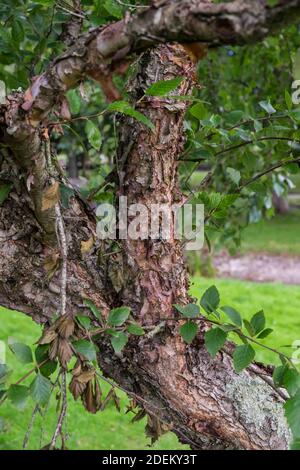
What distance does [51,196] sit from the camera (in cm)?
97

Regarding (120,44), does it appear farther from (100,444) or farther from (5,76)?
(100,444)

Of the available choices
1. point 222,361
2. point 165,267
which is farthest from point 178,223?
point 222,361

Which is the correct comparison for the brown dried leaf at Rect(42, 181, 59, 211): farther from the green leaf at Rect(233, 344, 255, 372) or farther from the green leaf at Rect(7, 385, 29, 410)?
the green leaf at Rect(233, 344, 255, 372)

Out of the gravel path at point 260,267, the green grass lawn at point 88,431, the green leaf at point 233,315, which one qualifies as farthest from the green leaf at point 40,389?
the gravel path at point 260,267

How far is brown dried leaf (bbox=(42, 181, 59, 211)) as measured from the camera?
0.97m

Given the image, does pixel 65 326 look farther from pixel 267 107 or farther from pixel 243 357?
pixel 267 107

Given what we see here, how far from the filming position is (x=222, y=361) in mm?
1173

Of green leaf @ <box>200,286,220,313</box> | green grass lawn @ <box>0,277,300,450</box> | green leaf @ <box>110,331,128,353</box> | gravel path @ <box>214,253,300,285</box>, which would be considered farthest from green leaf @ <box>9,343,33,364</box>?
gravel path @ <box>214,253,300,285</box>

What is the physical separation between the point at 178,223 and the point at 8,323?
402cm

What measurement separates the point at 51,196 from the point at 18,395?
1.05 ft

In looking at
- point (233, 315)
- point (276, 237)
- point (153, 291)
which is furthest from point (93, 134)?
point (276, 237)

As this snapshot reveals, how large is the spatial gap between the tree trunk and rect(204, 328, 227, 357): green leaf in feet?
0.41

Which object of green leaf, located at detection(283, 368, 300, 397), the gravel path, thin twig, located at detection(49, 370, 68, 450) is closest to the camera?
thin twig, located at detection(49, 370, 68, 450)

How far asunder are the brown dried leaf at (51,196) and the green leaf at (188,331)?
318 mm
